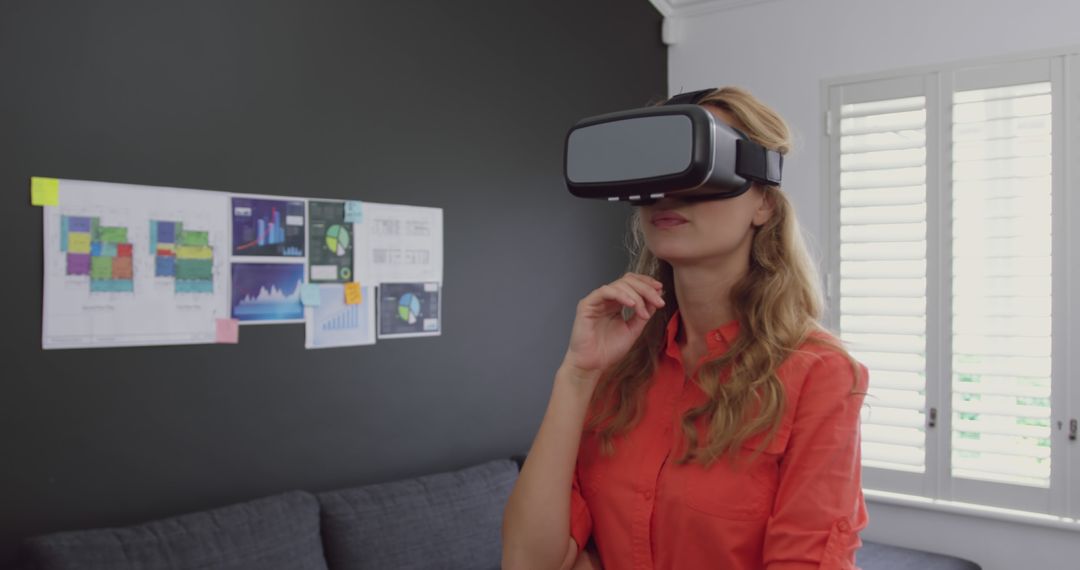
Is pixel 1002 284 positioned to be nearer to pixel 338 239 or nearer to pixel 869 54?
pixel 869 54

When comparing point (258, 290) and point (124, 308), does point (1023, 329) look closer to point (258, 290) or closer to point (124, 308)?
point (258, 290)

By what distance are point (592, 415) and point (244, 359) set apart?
1.40 meters

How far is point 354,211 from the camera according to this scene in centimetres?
262

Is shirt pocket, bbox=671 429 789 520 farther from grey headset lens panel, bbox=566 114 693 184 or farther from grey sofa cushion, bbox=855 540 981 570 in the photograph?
grey sofa cushion, bbox=855 540 981 570

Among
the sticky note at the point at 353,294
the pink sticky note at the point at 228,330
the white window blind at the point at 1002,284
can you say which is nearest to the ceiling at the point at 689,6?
the white window blind at the point at 1002,284

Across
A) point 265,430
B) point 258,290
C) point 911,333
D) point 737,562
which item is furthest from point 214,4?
point 911,333

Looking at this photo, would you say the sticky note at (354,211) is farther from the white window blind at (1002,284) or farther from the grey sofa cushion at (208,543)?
the white window blind at (1002,284)

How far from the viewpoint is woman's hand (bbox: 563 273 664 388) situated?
46.6 inches

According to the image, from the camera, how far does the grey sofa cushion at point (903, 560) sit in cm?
289

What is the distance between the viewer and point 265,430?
2.39m

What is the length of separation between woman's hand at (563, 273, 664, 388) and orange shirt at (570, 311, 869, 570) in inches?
4.0

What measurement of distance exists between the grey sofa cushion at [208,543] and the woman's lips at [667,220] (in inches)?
59.6

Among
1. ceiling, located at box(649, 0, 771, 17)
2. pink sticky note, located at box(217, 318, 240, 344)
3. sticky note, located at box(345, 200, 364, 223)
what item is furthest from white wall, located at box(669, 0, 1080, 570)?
pink sticky note, located at box(217, 318, 240, 344)

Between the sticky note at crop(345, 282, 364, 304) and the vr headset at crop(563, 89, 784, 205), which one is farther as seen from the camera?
the sticky note at crop(345, 282, 364, 304)
